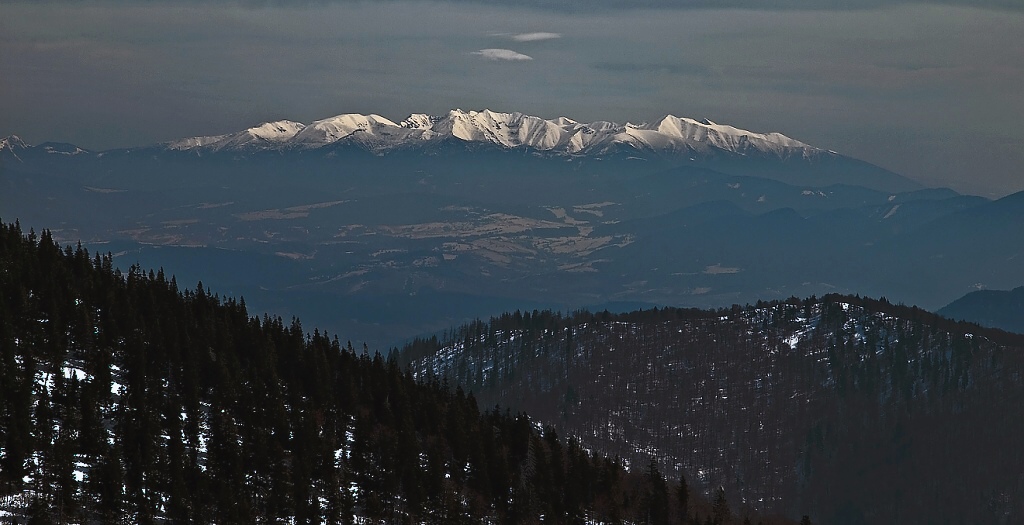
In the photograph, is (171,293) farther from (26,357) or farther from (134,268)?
(26,357)

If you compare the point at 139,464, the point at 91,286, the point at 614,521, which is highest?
the point at 91,286

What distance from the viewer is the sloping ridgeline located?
9575 cm

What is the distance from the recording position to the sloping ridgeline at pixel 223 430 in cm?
9575

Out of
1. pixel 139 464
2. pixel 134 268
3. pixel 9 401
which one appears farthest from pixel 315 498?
pixel 134 268

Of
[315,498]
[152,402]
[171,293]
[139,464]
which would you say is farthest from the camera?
[171,293]

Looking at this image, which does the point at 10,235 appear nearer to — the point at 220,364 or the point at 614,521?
the point at 220,364

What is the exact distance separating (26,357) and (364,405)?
144 feet

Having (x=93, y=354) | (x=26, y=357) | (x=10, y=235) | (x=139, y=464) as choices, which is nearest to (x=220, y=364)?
(x=93, y=354)

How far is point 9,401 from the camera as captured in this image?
323 feet

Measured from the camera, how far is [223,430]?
4488 inches

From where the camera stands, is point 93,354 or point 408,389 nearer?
point 93,354

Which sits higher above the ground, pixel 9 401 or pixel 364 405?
pixel 9 401

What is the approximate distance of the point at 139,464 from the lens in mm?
98250

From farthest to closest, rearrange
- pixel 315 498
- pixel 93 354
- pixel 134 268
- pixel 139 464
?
1. pixel 134 268
2. pixel 93 354
3. pixel 315 498
4. pixel 139 464
